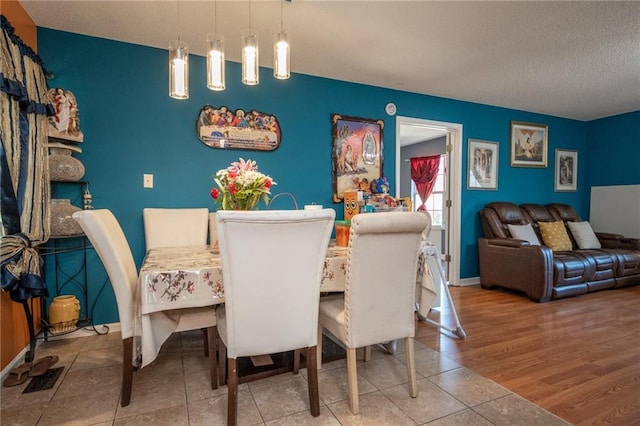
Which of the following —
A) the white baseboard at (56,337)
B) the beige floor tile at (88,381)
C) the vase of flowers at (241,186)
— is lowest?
the beige floor tile at (88,381)

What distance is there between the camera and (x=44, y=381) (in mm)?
1933

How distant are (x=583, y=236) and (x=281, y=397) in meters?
4.52

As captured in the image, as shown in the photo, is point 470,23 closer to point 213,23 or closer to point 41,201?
point 213,23

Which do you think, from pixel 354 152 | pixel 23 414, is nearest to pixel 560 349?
pixel 354 152

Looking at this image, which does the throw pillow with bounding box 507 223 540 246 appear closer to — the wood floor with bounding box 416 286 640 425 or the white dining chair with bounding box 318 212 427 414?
the wood floor with bounding box 416 286 640 425

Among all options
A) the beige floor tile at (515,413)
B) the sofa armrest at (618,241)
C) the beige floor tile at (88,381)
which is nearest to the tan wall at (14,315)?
the beige floor tile at (88,381)

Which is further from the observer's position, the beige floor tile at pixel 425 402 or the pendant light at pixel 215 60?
the pendant light at pixel 215 60

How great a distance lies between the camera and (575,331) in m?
2.72

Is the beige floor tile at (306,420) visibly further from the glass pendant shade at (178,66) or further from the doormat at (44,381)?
the glass pendant shade at (178,66)

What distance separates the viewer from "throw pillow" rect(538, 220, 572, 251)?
418 cm

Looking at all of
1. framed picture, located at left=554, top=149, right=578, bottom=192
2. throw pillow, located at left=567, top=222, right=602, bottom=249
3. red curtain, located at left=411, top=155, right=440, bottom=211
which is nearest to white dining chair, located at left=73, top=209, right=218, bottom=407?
throw pillow, located at left=567, top=222, right=602, bottom=249

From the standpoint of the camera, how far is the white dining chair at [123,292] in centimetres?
153

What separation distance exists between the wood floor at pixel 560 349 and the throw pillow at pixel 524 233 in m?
0.77

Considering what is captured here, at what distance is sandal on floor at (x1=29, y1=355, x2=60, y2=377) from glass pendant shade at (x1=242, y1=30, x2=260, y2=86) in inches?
83.2
